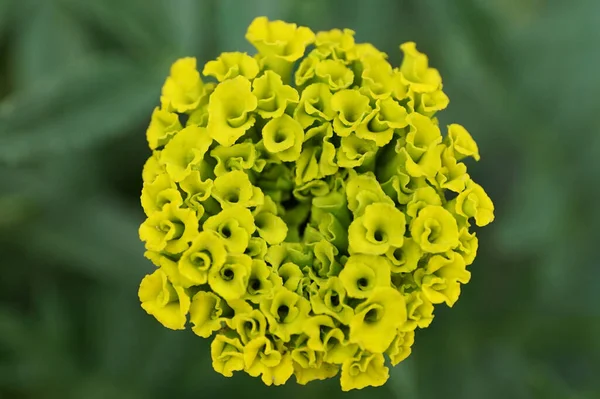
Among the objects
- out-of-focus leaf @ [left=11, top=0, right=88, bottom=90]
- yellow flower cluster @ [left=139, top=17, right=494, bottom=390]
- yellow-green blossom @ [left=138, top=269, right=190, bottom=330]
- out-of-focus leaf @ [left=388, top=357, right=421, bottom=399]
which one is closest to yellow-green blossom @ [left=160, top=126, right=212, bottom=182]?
yellow flower cluster @ [left=139, top=17, right=494, bottom=390]

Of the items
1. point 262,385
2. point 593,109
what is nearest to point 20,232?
point 262,385

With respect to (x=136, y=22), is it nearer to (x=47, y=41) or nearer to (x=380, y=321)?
(x=47, y=41)

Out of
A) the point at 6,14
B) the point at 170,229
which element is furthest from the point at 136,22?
the point at 170,229

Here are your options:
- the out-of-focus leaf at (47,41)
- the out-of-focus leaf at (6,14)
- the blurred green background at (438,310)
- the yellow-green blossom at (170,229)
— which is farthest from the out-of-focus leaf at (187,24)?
the yellow-green blossom at (170,229)

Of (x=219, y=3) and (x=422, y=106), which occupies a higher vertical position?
(x=219, y=3)

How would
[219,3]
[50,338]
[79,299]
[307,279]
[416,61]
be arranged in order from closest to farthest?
[307,279] < [416,61] < [219,3] < [50,338] < [79,299]

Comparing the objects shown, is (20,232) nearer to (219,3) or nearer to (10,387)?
(10,387)
